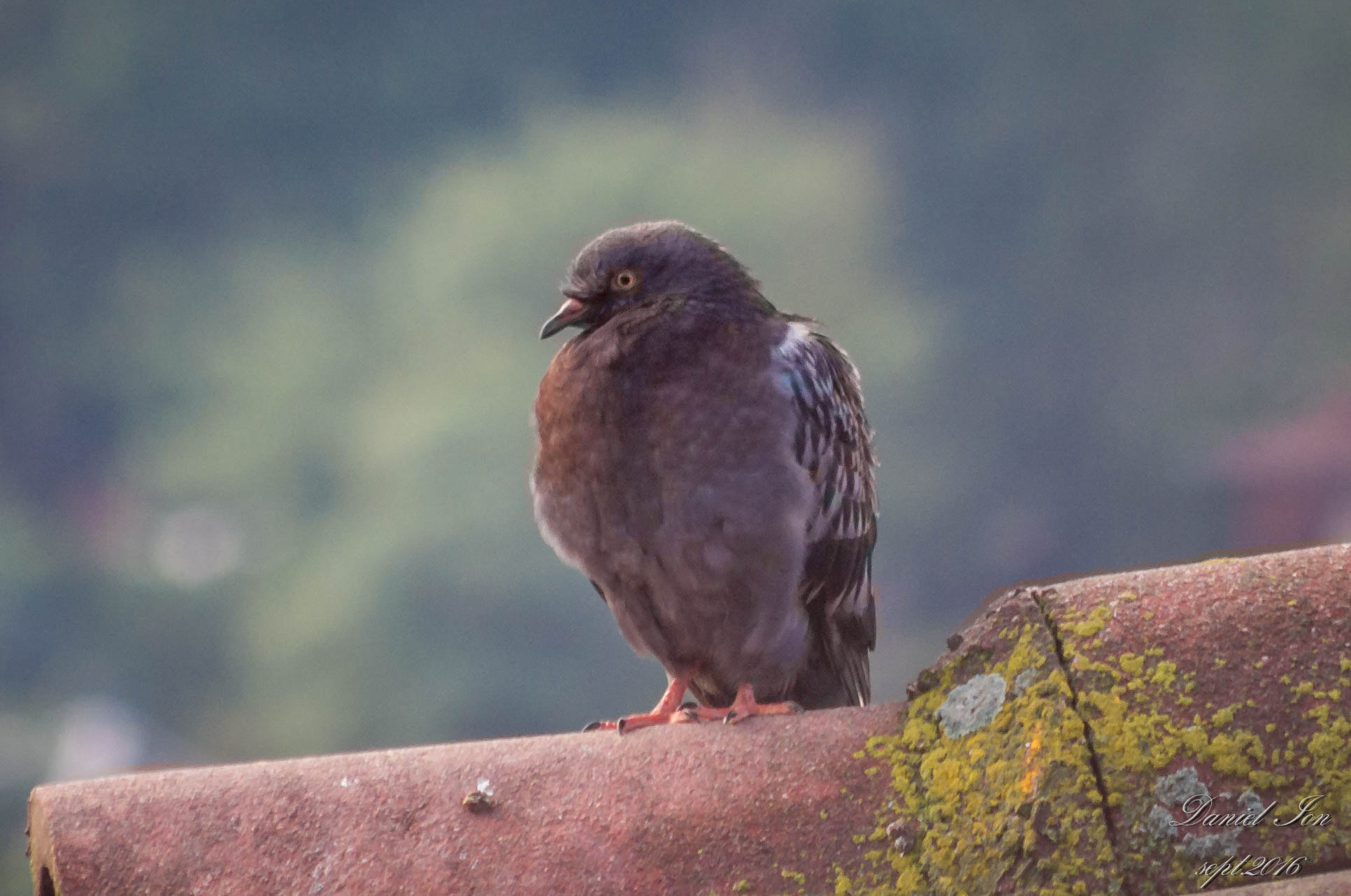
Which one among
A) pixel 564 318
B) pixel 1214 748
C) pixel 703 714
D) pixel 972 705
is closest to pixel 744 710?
pixel 703 714

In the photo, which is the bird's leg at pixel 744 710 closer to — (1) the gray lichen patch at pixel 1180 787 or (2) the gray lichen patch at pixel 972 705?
(2) the gray lichen patch at pixel 972 705

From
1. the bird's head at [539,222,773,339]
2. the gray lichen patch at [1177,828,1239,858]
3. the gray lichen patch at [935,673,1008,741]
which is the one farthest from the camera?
the bird's head at [539,222,773,339]

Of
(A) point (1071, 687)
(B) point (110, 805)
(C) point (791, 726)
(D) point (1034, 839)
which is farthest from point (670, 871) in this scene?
(B) point (110, 805)

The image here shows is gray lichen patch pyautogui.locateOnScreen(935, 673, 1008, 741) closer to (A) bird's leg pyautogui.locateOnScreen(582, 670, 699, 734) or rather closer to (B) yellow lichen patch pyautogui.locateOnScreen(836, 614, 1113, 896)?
(B) yellow lichen patch pyautogui.locateOnScreen(836, 614, 1113, 896)

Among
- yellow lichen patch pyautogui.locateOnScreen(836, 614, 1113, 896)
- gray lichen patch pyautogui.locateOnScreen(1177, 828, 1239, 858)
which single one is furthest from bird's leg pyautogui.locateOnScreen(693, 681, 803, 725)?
gray lichen patch pyautogui.locateOnScreen(1177, 828, 1239, 858)

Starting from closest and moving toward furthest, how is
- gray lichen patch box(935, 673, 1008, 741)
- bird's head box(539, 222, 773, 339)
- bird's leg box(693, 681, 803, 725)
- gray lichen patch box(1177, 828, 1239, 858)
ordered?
gray lichen patch box(1177, 828, 1239, 858) → gray lichen patch box(935, 673, 1008, 741) → bird's leg box(693, 681, 803, 725) → bird's head box(539, 222, 773, 339)

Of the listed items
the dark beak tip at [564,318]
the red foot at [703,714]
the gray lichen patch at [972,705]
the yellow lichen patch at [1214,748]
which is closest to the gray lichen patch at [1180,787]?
the yellow lichen patch at [1214,748]
